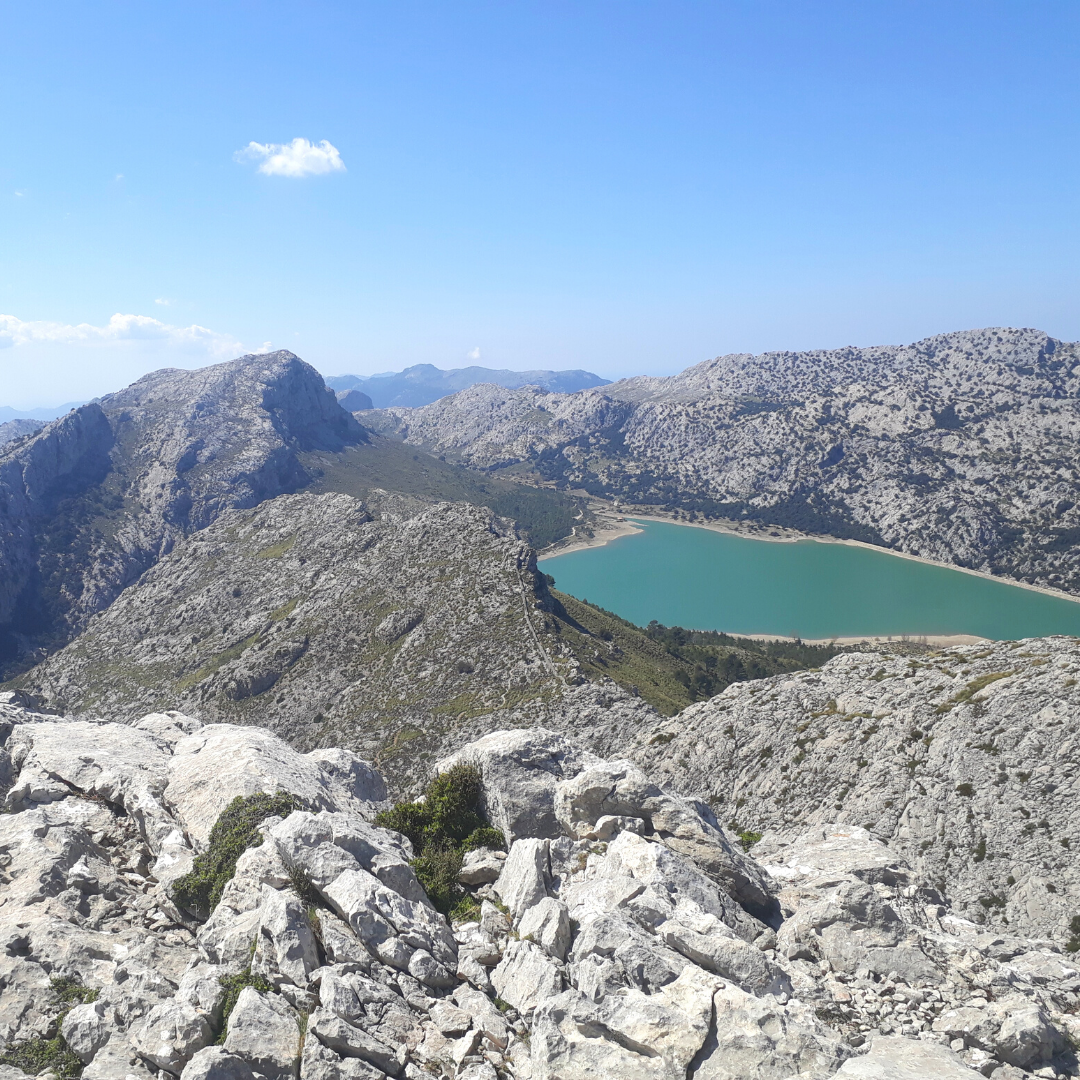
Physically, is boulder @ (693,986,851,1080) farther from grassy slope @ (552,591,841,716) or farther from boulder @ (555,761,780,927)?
grassy slope @ (552,591,841,716)

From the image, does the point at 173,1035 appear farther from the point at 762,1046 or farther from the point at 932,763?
the point at 932,763

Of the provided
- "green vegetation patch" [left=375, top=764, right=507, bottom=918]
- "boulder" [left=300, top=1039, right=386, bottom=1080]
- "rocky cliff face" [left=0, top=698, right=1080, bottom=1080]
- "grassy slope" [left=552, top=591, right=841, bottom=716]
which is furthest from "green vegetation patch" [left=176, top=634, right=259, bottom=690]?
"boulder" [left=300, top=1039, right=386, bottom=1080]

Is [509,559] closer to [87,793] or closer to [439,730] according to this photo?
[439,730]

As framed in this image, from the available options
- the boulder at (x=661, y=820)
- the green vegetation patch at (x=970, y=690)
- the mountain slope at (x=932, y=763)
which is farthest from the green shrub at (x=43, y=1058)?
Result: the green vegetation patch at (x=970, y=690)

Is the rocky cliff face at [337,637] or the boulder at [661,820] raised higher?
the boulder at [661,820]

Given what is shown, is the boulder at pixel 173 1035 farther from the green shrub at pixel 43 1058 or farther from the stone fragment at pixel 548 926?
the stone fragment at pixel 548 926
